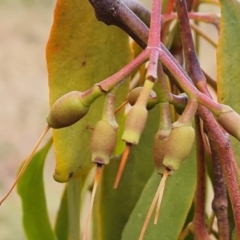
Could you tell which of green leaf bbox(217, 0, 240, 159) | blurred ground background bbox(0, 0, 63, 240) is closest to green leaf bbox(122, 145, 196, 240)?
green leaf bbox(217, 0, 240, 159)

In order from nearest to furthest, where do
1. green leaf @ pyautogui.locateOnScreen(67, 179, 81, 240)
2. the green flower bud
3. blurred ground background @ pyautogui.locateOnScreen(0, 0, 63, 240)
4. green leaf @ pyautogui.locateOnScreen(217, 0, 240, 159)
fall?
the green flower bud → green leaf @ pyautogui.locateOnScreen(217, 0, 240, 159) → green leaf @ pyautogui.locateOnScreen(67, 179, 81, 240) → blurred ground background @ pyautogui.locateOnScreen(0, 0, 63, 240)

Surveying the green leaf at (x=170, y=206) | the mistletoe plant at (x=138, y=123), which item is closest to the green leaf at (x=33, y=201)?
the mistletoe plant at (x=138, y=123)

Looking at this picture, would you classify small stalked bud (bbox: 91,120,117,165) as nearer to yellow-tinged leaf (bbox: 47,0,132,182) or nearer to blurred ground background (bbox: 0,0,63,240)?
yellow-tinged leaf (bbox: 47,0,132,182)

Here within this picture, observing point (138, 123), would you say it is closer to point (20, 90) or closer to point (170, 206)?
point (170, 206)

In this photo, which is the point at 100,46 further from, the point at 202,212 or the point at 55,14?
the point at 202,212

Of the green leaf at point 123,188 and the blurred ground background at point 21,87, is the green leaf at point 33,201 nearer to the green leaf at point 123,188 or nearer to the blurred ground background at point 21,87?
the green leaf at point 123,188

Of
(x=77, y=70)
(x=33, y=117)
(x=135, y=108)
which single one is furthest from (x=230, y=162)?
(x=33, y=117)

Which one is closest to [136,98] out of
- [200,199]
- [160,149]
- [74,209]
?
[160,149]
